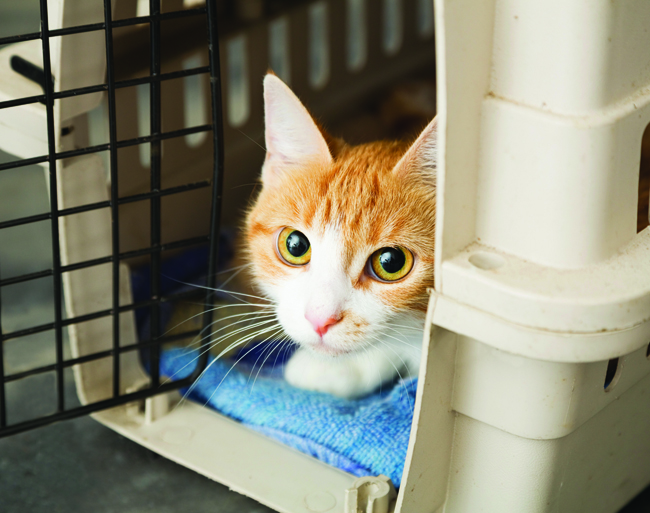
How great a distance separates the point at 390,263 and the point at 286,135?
280 mm

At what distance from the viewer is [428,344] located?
32.3 inches

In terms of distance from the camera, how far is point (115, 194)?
1026 millimetres

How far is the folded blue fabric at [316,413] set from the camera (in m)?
1.09

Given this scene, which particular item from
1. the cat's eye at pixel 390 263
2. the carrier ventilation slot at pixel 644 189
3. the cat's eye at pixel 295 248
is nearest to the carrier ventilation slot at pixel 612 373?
the carrier ventilation slot at pixel 644 189

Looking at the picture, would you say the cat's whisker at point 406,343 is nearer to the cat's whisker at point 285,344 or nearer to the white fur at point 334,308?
the white fur at point 334,308

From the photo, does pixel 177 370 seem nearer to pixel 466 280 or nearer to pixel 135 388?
pixel 135 388

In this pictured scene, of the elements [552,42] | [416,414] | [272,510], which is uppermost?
[552,42]

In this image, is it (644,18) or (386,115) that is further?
(386,115)

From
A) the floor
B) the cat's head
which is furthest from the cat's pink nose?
the floor

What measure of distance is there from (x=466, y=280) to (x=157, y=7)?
22.4 inches

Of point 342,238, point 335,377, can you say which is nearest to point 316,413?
point 335,377

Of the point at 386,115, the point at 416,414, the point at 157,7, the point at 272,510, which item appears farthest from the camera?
the point at 386,115

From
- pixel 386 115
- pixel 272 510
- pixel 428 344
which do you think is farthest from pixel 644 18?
pixel 386 115

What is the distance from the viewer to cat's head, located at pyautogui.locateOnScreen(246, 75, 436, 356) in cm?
98
